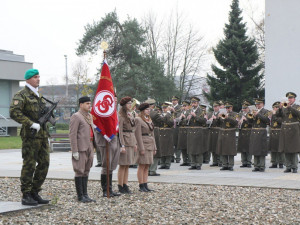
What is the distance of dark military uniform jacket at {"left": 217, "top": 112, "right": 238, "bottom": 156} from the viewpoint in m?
15.4

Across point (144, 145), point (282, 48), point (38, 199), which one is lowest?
point (38, 199)

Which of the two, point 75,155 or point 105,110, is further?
point 105,110

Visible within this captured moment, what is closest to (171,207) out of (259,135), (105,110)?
(105,110)

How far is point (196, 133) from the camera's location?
52.3 ft

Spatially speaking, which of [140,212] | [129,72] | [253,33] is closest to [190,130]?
[140,212]

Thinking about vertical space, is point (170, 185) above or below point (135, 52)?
below

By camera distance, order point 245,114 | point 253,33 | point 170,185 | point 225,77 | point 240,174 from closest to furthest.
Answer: point 170,185 → point 240,174 → point 245,114 → point 225,77 → point 253,33

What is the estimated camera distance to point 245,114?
15953mm

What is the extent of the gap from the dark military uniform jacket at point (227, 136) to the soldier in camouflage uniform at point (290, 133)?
4.41ft

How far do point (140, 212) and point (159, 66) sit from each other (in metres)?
34.8

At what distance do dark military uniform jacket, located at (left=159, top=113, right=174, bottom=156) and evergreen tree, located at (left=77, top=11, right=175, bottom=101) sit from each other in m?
26.2

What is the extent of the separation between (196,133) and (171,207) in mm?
7187

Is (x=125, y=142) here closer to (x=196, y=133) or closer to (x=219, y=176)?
(x=219, y=176)

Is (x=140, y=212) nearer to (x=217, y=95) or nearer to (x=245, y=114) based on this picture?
(x=245, y=114)
